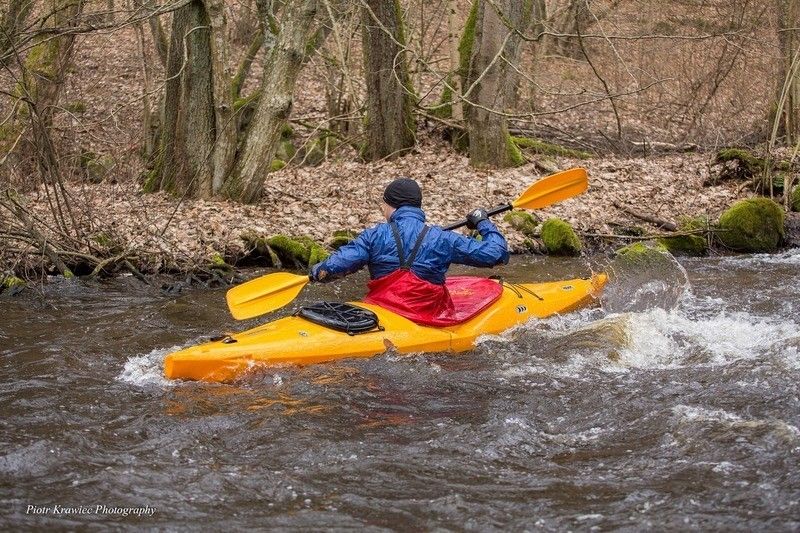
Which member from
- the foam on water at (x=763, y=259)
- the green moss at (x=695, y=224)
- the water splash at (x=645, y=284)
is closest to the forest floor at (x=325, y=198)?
the green moss at (x=695, y=224)

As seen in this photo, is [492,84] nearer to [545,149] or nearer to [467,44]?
[467,44]

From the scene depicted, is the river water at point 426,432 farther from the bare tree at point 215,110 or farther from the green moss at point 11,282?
the bare tree at point 215,110

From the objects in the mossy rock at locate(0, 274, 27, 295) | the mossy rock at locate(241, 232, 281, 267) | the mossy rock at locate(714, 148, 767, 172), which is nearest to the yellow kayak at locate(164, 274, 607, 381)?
the mossy rock at locate(0, 274, 27, 295)

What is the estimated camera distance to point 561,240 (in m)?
10.5

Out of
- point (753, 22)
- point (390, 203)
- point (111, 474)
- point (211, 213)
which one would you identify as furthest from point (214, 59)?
point (753, 22)

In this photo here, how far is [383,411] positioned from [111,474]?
1.61 m

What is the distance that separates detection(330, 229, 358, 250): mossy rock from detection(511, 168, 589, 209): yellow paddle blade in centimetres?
249

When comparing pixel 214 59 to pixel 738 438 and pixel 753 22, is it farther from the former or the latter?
pixel 753 22

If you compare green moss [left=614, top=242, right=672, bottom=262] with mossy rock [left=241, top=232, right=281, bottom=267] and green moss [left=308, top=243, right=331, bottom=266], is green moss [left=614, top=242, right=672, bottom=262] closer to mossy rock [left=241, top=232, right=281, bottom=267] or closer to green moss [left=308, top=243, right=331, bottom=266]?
green moss [left=308, top=243, right=331, bottom=266]

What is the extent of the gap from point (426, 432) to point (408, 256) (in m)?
1.76

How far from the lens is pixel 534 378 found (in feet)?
19.2

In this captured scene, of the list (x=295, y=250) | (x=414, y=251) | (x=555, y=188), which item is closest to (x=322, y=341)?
(x=414, y=251)

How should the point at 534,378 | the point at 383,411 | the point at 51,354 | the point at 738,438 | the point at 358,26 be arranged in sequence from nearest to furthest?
1. the point at 738,438
2. the point at 383,411
3. the point at 534,378
4. the point at 51,354
5. the point at 358,26

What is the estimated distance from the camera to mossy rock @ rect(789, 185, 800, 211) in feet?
38.1
